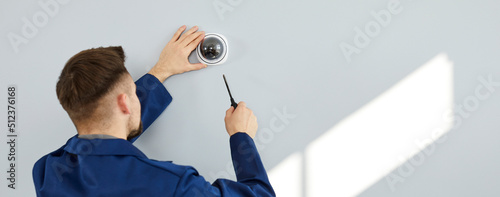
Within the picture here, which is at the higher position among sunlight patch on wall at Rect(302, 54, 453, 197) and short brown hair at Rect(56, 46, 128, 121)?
short brown hair at Rect(56, 46, 128, 121)

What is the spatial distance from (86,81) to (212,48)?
34 centimetres

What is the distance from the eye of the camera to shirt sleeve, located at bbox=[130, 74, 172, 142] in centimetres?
99

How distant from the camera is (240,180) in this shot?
2.77ft

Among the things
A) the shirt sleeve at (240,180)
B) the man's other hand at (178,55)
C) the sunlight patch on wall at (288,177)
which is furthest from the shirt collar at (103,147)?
the sunlight patch on wall at (288,177)

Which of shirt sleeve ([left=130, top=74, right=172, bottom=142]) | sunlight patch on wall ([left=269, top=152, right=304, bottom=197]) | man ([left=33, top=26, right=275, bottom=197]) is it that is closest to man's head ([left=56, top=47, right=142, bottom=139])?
man ([left=33, top=26, right=275, bottom=197])

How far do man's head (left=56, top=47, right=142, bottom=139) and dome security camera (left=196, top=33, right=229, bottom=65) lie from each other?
239mm

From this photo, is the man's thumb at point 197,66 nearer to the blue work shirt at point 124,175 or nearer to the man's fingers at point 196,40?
the man's fingers at point 196,40

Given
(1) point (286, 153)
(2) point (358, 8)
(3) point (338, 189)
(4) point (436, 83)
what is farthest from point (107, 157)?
(4) point (436, 83)

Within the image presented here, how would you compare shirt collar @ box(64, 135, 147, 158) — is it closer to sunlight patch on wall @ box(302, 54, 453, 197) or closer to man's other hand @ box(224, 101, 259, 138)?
man's other hand @ box(224, 101, 259, 138)

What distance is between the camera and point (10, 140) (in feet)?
3.65

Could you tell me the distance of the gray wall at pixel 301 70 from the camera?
1.00 meters

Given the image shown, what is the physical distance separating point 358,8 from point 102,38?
69cm

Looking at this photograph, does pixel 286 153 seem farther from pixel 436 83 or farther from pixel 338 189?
pixel 436 83

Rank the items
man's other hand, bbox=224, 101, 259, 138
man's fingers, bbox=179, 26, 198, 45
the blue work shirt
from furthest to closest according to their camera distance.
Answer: man's fingers, bbox=179, 26, 198, 45 < man's other hand, bbox=224, 101, 259, 138 < the blue work shirt
